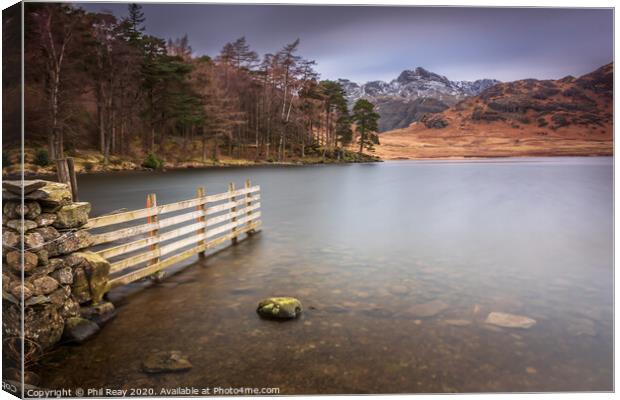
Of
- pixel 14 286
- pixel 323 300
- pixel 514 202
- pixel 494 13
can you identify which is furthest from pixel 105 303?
pixel 514 202

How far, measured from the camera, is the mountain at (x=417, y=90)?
246 inches

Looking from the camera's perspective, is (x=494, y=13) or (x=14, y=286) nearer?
(x=14, y=286)

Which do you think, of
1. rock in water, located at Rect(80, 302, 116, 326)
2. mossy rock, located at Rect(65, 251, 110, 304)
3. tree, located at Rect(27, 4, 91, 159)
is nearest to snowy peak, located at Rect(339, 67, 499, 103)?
tree, located at Rect(27, 4, 91, 159)

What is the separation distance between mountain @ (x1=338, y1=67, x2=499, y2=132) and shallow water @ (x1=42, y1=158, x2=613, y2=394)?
195cm

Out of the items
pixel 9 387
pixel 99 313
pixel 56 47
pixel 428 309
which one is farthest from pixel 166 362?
pixel 56 47

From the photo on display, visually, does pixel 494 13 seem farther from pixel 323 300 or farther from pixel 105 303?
pixel 105 303

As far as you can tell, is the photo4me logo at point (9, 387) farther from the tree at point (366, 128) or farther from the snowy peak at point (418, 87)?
the tree at point (366, 128)

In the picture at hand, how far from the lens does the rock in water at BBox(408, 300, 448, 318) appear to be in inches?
195

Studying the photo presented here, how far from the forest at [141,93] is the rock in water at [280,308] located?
2871mm

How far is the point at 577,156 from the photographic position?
5.83 m

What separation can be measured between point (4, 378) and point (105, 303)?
1382 mm

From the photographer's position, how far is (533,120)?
7070 millimetres

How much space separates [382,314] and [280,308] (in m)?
1.18

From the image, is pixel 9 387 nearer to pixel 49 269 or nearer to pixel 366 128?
pixel 49 269
